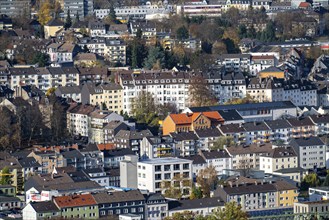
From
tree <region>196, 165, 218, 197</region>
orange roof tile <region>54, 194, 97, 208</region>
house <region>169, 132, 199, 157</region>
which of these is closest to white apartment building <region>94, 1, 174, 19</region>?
house <region>169, 132, 199, 157</region>

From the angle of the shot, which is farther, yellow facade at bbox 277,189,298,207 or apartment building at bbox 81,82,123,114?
apartment building at bbox 81,82,123,114

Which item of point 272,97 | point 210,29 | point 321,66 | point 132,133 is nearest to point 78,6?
point 210,29

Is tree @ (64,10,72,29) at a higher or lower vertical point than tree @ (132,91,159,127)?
higher

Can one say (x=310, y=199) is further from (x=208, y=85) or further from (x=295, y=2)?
(x=295, y=2)

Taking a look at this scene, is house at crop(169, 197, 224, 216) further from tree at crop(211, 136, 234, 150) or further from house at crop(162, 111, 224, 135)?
house at crop(162, 111, 224, 135)

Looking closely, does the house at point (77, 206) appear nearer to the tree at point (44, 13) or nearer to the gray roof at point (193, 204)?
the gray roof at point (193, 204)

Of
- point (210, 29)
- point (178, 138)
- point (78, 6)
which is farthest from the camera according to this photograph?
point (78, 6)
